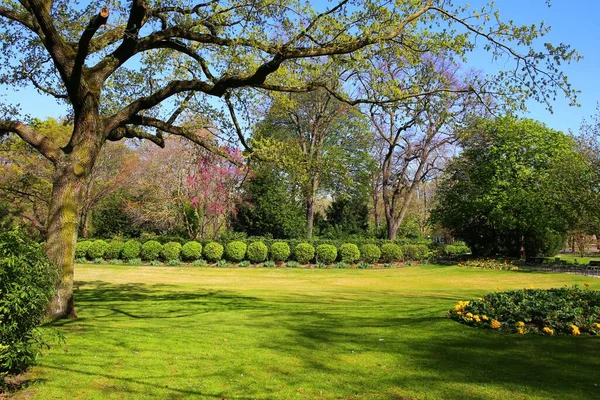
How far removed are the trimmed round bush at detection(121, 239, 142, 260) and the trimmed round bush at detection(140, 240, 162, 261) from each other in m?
0.32

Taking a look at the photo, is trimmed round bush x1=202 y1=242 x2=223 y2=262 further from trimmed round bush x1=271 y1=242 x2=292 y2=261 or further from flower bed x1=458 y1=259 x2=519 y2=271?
flower bed x1=458 y1=259 x2=519 y2=271

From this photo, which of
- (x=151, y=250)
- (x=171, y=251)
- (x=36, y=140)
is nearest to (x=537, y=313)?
(x=36, y=140)

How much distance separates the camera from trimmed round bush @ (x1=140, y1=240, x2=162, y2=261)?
2492 centimetres

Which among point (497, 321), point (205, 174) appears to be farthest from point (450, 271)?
point (497, 321)

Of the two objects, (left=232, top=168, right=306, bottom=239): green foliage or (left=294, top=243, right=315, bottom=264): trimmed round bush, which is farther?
(left=232, top=168, right=306, bottom=239): green foliage

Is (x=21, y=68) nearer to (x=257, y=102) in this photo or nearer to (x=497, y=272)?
(x=257, y=102)

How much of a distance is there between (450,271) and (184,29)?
1803cm

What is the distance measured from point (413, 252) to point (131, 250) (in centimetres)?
1549

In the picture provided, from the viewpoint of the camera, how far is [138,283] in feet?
54.7

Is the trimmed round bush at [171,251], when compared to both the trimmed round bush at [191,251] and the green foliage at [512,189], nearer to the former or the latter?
the trimmed round bush at [191,251]

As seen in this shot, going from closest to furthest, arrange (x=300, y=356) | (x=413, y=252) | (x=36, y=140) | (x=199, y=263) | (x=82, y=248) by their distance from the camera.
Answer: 1. (x=300, y=356)
2. (x=36, y=140)
3. (x=199, y=263)
4. (x=82, y=248)
5. (x=413, y=252)

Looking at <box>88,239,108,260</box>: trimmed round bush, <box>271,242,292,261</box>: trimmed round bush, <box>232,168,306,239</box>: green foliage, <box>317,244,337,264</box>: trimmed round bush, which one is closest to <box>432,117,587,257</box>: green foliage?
<box>317,244,337,264</box>: trimmed round bush

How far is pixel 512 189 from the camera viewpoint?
25328mm

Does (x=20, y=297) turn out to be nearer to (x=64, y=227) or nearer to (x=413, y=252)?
(x=64, y=227)
